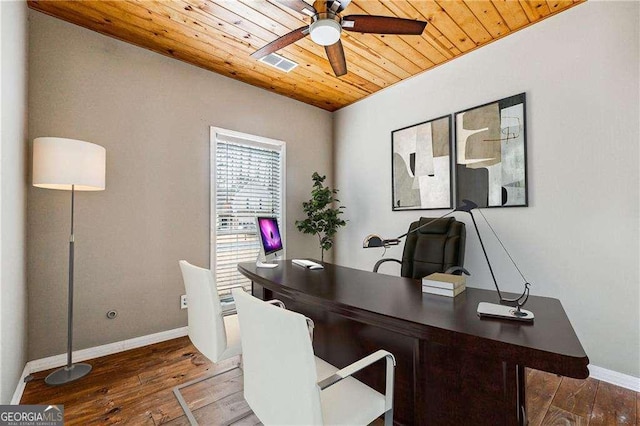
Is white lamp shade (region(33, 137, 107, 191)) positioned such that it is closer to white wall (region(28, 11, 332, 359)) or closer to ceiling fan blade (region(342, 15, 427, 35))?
white wall (region(28, 11, 332, 359))

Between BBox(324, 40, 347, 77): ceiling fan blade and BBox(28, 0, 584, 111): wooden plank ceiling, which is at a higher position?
BBox(28, 0, 584, 111): wooden plank ceiling

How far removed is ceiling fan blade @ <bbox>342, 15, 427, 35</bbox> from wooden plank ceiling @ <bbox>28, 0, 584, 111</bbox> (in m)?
0.45

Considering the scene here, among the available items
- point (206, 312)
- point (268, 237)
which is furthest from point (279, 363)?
point (268, 237)

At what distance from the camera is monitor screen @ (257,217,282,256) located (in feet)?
7.66

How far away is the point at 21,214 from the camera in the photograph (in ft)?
6.70

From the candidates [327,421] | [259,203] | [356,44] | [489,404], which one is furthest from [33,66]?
[489,404]

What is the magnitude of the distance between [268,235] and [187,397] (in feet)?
4.00

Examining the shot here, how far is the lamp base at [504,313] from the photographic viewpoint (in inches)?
44.9

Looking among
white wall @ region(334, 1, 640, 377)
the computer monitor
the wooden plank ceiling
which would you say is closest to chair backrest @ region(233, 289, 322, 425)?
the computer monitor

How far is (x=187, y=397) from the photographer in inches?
75.5

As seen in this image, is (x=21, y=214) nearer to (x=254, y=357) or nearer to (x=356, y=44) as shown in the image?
(x=254, y=357)

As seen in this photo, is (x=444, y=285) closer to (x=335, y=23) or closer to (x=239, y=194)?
(x=335, y=23)

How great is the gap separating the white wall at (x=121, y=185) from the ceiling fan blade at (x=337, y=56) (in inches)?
61.8

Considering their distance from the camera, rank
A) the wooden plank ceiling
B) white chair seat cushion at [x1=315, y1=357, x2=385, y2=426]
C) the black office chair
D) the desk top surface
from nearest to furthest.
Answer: the desk top surface, white chair seat cushion at [x1=315, y1=357, x2=385, y2=426], the wooden plank ceiling, the black office chair
